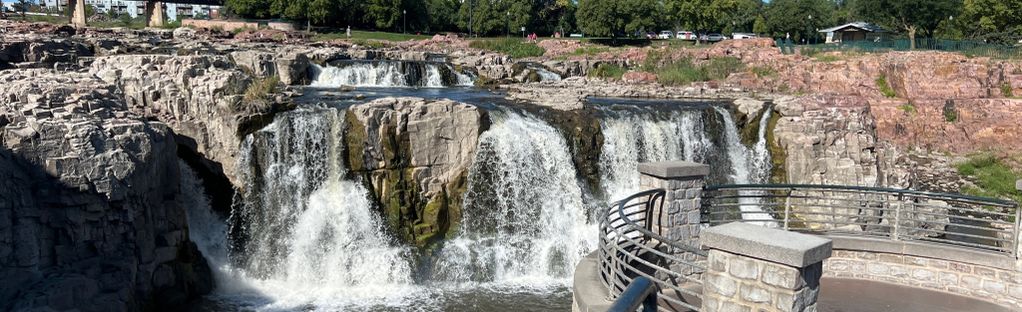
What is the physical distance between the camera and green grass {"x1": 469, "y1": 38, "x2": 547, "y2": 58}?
4353 centimetres

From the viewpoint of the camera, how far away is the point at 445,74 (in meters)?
29.3

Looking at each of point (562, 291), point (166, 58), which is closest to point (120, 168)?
point (166, 58)

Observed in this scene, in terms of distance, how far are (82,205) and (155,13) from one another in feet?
164

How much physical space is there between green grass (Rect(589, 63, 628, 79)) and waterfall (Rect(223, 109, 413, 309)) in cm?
1841

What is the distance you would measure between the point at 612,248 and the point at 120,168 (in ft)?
29.9

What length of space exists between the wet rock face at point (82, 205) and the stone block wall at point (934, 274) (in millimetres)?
11233

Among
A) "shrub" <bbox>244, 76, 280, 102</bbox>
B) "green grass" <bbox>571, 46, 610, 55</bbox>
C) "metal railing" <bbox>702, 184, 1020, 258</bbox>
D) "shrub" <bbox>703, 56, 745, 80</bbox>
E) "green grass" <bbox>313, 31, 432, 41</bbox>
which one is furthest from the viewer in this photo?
"green grass" <bbox>313, 31, 432, 41</bbox>

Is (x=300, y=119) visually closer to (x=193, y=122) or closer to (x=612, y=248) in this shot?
(x=193, y=122)

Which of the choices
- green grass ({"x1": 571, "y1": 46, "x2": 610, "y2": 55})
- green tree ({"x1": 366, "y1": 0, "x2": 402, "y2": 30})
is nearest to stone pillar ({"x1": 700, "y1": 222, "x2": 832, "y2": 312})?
green grass ({"x1": 571, "y1": 46, "x2": 610, "y2": 55})

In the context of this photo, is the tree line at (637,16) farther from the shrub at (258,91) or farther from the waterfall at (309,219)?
the shrub at (258,91)

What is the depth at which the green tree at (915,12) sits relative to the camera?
44688mm

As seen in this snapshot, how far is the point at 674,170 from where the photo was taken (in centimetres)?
905

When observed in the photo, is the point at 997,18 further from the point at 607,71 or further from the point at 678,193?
the point at 678,193

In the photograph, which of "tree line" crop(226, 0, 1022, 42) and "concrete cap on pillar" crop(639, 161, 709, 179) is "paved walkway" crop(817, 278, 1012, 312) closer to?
"concrete cap on pillar" crop(639, 161, 709, 179)
